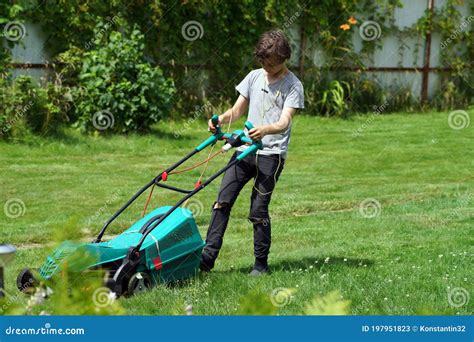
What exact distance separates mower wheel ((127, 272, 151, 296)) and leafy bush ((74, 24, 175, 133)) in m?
6.68

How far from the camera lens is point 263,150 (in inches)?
230

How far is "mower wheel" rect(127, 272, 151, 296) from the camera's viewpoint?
5207mm

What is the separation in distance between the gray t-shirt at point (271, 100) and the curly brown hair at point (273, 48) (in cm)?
22

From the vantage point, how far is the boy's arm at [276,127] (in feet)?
17.5

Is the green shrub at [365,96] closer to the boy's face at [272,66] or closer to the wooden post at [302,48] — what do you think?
the wooden post at [302,48]

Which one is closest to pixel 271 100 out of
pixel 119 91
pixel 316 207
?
pixel 316 207

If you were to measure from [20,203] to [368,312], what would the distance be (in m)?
4.69

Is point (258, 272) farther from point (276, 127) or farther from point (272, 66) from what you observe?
point (272, 66)

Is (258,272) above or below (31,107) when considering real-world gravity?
below

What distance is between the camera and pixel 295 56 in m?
15.1

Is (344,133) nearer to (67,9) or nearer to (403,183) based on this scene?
(403,183)

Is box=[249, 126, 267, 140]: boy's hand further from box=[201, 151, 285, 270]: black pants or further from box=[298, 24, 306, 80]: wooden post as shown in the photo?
box=[298, 24, 306, 80]: wooden post

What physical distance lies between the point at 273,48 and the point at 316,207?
3.73 m

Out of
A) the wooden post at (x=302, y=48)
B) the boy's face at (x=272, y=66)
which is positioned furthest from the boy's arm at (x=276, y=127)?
the wooden post at (x=302, y=48)
